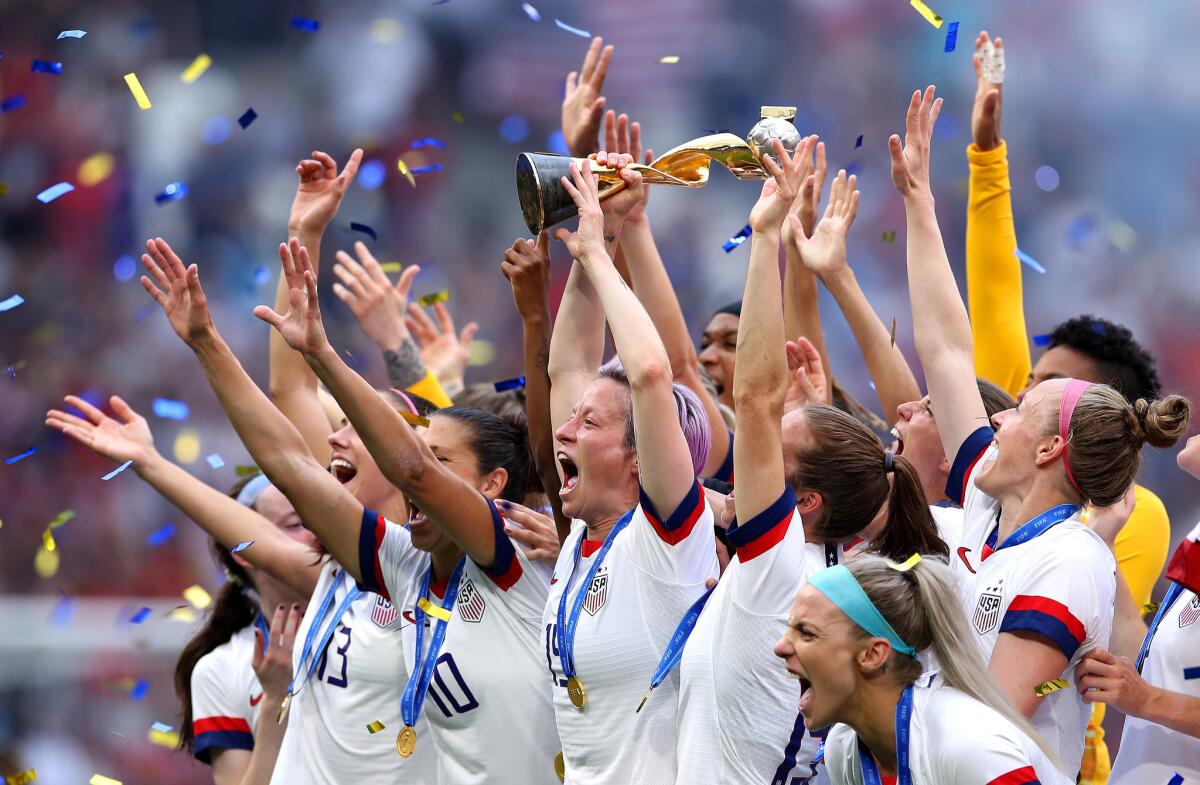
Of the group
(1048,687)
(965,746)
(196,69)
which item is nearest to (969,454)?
(1048,687)

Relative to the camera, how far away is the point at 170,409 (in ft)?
24.7

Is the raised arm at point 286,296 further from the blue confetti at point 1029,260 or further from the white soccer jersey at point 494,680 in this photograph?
the blue confetti at point 1029,260

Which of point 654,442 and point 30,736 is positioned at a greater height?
point 654,442

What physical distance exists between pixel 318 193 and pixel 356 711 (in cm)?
157

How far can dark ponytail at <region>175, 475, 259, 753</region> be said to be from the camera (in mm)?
4797

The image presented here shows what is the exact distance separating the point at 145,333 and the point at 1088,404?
6574mm

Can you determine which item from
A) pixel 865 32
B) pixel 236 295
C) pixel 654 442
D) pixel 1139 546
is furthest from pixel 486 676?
pixel 865 32

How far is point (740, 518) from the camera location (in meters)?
3.02

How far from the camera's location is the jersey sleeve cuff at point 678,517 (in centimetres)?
317

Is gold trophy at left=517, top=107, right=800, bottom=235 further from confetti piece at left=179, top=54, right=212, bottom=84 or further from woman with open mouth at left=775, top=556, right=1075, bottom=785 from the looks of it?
confetti piece at left=179, top=54, right=212, bottom=84

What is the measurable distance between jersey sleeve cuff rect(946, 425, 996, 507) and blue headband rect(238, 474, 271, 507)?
232cm

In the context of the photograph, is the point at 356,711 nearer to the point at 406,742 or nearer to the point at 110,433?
the point at 406,742

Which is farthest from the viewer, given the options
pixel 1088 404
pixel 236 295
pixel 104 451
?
pixel 236 295

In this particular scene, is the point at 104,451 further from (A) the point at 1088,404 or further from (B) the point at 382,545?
(A) the point at 1088,404
